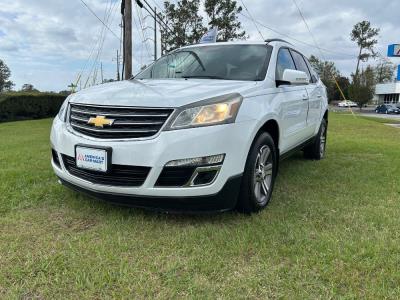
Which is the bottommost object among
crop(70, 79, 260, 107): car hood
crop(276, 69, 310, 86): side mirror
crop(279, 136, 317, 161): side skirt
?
crop(279, 136, 317, 161): side skirt

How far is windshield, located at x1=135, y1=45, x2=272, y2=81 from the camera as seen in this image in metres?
4.13

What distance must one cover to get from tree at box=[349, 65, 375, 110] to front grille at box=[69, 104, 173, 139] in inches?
2384

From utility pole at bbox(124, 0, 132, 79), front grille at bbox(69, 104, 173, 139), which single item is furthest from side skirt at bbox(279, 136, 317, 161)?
utility pole at bbox(124, 0, 132, 79)

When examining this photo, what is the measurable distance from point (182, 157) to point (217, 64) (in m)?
1.73

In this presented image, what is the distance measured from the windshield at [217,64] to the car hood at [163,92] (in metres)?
0.34

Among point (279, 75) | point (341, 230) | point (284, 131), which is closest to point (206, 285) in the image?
point (341, 230)

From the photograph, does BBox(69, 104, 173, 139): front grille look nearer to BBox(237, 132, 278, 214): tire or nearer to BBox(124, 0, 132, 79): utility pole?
BBox(237, 132, 278, 214): tire

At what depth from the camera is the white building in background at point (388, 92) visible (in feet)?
214

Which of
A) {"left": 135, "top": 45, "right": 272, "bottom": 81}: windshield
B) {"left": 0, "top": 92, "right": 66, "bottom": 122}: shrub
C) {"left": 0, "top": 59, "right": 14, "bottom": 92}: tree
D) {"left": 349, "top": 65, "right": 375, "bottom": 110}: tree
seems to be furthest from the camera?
{"left": 0, "top": 59, "right": 14, "bottom": 92}: tree

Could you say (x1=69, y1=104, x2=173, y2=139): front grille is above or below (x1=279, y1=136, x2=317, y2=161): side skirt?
above

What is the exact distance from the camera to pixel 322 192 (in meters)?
4.38

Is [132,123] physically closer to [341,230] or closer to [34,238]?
[34,238]

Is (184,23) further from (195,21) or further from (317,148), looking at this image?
(317,148)

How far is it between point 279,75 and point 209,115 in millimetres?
1543
